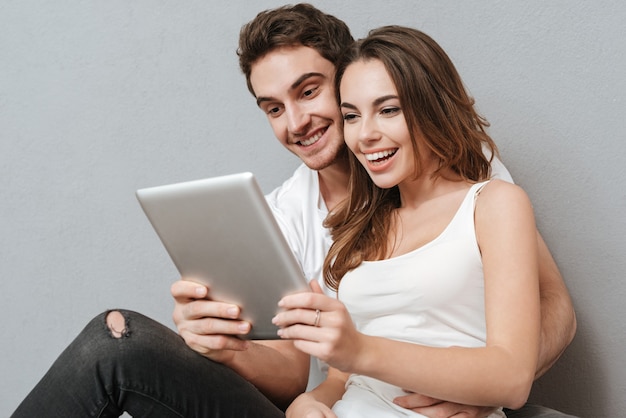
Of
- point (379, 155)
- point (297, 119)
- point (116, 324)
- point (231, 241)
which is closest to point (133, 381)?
point (116, 324)

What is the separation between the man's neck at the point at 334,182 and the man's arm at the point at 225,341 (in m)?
0.41

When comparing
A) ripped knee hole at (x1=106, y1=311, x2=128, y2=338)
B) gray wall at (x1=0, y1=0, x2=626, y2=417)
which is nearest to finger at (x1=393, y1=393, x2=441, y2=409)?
ripped knee hole at (x1=106, y1=311, x2=128, y2=338)

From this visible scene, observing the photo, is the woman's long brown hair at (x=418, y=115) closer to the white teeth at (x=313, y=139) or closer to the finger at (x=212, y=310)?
the white teeth at (x=313, y=139)

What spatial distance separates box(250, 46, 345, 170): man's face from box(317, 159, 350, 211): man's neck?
0.23 ft

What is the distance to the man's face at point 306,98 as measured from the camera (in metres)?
1.73

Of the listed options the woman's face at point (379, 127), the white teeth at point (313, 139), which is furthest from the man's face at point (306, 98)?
the woman's face at point (379, 127)

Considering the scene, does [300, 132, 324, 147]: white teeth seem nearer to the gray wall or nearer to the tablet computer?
the gray wall

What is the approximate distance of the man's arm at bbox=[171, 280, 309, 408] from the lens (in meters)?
1.25

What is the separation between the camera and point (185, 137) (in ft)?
6.97

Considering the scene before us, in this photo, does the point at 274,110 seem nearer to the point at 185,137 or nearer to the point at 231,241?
the point at 185,137

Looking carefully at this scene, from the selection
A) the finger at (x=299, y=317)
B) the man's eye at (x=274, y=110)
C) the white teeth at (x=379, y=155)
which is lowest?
the finger at (x=299, y=317)

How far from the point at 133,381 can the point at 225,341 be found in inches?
6.3

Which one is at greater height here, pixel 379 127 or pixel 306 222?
pixel 379 127

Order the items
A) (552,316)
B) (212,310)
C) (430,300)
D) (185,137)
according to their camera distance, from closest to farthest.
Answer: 1. (212,310)
2. (430,300)
3. (552,316)
4. (185,137)
